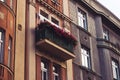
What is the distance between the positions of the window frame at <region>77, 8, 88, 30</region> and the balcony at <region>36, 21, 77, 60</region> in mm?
4978

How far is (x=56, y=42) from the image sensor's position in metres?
21.0

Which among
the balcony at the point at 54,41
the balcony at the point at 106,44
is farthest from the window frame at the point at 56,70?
the balcony at the point at 106,44

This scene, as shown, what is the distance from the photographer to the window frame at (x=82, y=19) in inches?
1068

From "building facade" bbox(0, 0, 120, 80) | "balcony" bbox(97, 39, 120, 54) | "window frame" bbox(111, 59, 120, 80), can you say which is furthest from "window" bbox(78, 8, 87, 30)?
"window frame" bbox(111, 59, 120, 80)

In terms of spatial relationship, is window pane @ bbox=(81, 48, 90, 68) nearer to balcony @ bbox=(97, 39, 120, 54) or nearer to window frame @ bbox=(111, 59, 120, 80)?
balcony @ bbox=(97, 39, 120, 54)

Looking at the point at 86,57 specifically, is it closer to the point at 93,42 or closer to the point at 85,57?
the point at 85,57

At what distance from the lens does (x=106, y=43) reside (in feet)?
91.7

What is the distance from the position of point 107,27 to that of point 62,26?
23.9ft

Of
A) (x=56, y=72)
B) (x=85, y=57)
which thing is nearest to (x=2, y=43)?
(x=56, y=72)

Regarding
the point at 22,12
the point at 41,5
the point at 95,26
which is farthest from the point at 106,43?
the point at 22,12

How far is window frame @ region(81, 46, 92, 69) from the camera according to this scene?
25416 mm

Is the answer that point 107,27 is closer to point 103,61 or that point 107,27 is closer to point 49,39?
point 103,61

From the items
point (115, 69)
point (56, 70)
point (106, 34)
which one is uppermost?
point (106, 34)

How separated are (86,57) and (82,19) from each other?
3.31m
